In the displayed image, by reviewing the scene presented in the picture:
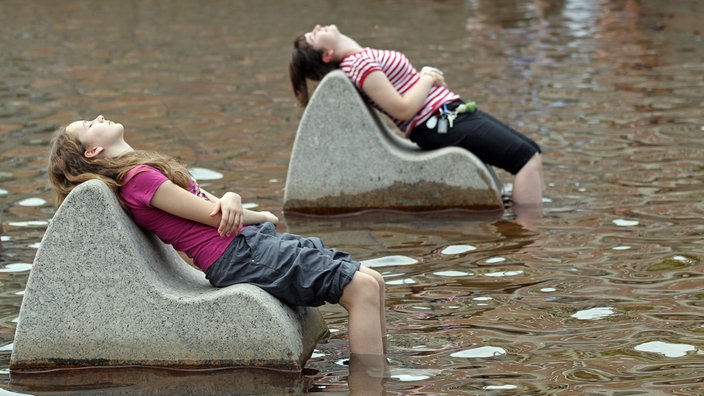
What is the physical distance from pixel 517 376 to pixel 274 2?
21598mm

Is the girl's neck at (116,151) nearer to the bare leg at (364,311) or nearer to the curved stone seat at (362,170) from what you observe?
the bare leg at (364,311)

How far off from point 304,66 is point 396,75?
2.30 ft

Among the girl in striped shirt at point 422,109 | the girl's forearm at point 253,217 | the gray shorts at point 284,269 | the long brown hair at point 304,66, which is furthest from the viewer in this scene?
the long brown hair at point 304,66

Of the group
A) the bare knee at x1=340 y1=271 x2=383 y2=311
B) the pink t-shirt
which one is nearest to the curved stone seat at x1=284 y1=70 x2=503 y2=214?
the pink t-shirt

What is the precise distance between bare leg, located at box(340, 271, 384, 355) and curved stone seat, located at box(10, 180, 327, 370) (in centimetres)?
29

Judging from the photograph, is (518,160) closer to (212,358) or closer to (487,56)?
(212,358)

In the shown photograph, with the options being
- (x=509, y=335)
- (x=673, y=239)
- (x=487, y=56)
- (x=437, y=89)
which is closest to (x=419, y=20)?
(x=487, y=56)

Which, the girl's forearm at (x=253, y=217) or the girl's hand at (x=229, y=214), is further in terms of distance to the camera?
the girl's forearm at (x=253, y=217)

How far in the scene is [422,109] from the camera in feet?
30.0

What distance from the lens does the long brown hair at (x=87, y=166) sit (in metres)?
5.86

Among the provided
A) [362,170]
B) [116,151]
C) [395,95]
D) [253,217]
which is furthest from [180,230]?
[395,95]

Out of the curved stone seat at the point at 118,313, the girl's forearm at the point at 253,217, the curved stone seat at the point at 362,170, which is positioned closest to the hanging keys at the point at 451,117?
the curved stone seat at the point at 362,170

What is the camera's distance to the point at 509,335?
616 centimetres

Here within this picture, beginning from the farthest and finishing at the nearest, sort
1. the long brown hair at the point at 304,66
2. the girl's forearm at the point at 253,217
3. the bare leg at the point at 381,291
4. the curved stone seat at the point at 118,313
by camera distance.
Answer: the long brown hair at the point at 304,66
the girl's forearm at the point at 253,217
the bare leg at the point at 381,291
the curved stone seat at the point at 118,313
